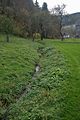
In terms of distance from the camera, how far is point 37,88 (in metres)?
19.1

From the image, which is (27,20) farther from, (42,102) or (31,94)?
(42,102)

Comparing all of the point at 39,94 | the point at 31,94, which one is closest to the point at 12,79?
the point at 31,94

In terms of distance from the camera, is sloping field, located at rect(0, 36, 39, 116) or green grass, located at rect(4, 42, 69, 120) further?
sloping field, located at rect(0, 36, 39, 116)

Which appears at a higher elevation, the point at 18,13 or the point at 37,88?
the point at 18,13

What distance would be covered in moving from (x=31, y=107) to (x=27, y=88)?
480 cm

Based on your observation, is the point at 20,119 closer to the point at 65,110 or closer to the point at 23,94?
the point at 65,110

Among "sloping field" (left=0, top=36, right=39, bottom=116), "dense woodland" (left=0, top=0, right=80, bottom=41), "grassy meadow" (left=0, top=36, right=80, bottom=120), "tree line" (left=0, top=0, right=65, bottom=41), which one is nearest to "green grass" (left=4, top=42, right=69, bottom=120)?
"grassy meadow" (left=0, top=36, right=80, bottom=120)

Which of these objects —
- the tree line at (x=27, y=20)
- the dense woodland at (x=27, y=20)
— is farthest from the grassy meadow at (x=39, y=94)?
the tree line at (x=27, y=20)

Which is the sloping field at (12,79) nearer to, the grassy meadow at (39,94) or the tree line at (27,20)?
the grassy meadow at (39,94)

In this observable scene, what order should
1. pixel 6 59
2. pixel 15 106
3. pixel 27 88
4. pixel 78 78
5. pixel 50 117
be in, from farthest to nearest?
pixel 6 59, pixel 78 78, pixel 27 88, pixel 15 106, pixel 50 117

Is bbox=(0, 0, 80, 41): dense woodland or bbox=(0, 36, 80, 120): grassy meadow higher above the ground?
bbox=(0, 0, 80, 41): dense woodland

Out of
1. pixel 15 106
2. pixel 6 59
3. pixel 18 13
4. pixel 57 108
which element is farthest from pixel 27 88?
pixel 18 13

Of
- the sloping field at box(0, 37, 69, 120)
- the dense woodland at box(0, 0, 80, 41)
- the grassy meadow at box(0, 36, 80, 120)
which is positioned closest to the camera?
the grassy meadow at box(0, 36, 80, 120)

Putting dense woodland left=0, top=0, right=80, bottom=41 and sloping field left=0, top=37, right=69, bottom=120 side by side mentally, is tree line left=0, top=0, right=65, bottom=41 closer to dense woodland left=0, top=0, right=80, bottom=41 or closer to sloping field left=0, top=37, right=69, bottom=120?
dense woodland left=0, top=0, right=80, bottom=41
